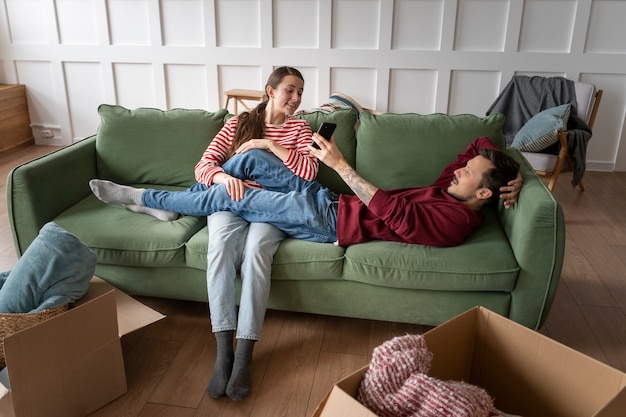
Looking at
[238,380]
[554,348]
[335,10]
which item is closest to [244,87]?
[335,10]

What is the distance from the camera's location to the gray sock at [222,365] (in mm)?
1754

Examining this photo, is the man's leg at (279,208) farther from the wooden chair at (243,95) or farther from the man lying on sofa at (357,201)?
the wooden chair at (243,95)

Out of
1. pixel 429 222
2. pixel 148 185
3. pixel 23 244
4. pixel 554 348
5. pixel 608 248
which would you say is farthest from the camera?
pixel 608 248

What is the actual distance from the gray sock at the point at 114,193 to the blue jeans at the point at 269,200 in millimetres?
52

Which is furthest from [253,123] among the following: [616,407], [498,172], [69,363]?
[616,407]

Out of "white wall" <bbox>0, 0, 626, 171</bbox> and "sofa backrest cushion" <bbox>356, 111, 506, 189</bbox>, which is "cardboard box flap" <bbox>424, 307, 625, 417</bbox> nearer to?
"sofa backrest cushion" <bbox>356, 111, 506, 189</bbox>

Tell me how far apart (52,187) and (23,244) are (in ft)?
0.84

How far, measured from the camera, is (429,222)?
1.93 meters

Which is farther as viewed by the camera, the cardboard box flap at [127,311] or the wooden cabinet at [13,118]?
the wooden cabinet at [13,118]

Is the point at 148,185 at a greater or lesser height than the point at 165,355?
greater

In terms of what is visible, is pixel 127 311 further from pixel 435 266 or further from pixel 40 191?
pixel 435 266

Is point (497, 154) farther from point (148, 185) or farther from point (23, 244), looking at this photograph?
point (23, 244)

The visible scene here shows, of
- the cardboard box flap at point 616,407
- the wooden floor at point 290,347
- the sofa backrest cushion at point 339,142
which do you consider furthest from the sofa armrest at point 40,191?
the cardboard box flap at point 616,407

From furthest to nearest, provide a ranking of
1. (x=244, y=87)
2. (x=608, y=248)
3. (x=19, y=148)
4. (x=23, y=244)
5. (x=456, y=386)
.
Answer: (x=19, y=148), (x=244, y=87), (x=608, y=248), (x=23, y=244), (x=456, y=386)
